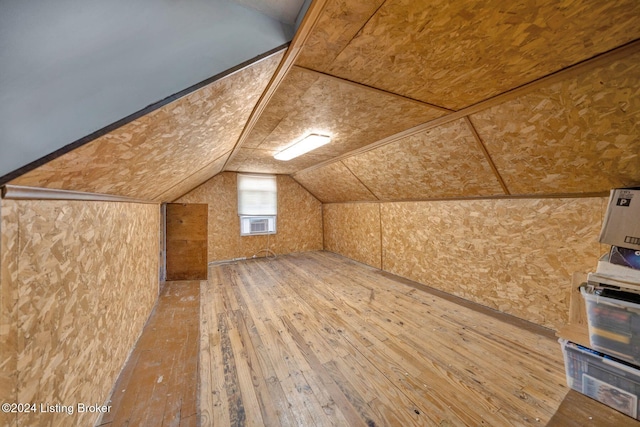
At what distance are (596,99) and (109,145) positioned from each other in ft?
8.81

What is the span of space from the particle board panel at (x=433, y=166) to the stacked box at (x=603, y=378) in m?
1.59

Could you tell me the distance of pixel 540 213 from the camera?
2.27 m

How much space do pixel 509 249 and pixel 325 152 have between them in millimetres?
2616

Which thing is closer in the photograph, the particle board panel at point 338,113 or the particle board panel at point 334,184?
the particle board panel at point 338,113

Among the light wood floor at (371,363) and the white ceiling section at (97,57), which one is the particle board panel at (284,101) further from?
the light wood floor at (371,363)

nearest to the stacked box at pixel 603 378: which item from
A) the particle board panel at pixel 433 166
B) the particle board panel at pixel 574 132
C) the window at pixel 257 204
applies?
the particle board panel at pixel 574 132

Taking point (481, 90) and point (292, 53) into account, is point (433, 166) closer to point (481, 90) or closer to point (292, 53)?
point (481, 90)

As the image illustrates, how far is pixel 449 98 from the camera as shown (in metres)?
1.71

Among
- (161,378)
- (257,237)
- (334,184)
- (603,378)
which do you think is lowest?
(161,378)

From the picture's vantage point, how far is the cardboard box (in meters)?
1.54

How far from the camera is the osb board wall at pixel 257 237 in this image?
195 inches

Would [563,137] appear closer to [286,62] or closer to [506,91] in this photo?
[506,91]

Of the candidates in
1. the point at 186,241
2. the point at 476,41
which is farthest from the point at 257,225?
the point at 476,41

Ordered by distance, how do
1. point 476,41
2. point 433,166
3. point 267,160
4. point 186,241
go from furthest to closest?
point 267,160
point 186,241
point 433,166
point 476,41
